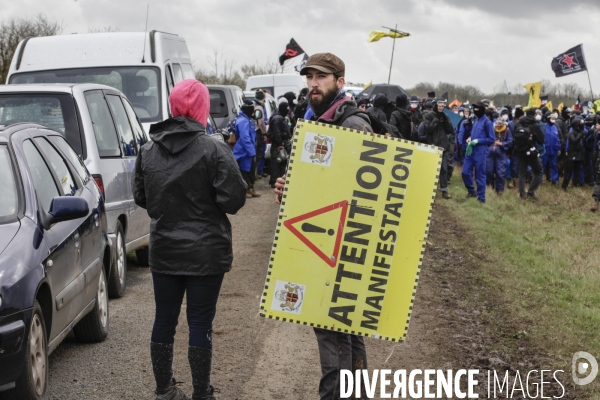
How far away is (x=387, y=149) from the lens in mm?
4598

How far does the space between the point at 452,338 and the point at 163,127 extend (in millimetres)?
3313

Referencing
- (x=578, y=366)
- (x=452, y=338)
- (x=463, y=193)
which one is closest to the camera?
Answer: (x=578, y=366)

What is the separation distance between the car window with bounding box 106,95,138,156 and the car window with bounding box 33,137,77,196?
225cm

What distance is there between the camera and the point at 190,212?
4.96m

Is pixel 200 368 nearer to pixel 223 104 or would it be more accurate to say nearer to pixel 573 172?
pixel 223 104

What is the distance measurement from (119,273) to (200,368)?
11.8 ft

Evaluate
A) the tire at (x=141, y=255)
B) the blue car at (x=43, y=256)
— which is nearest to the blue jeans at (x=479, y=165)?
the tire at (x=141, y=255)

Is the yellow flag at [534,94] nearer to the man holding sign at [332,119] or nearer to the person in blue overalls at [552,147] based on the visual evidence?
the person in blue overalls at [552,147]

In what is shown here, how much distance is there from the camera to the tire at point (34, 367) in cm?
473

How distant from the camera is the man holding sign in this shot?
4.68 meters

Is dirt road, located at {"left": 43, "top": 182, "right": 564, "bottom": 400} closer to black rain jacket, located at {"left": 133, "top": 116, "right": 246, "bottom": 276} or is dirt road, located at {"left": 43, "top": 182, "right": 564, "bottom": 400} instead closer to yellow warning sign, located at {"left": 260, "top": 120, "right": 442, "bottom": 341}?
black rain jacket, located at {"left": 133, "top": 116, "right": 246, "bottom": 276}

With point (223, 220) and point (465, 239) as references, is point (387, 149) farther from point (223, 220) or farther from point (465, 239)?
point (465, 239)

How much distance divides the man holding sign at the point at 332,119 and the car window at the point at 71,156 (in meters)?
2.49

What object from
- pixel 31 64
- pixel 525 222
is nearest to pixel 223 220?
pixel 31 64
